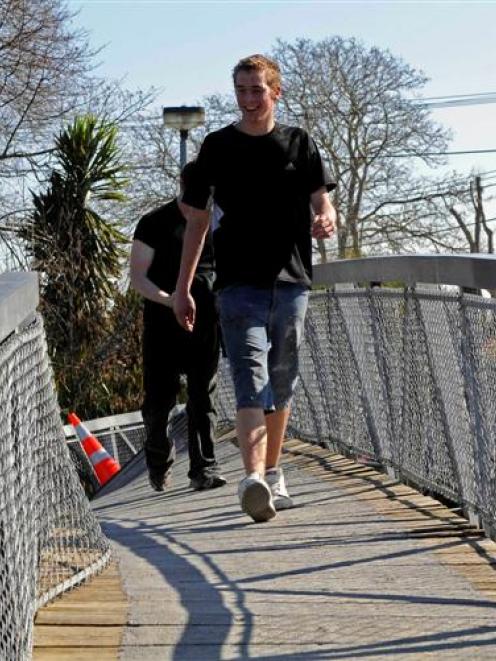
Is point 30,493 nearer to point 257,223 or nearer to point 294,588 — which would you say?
point 294,588

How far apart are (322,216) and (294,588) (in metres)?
1.61

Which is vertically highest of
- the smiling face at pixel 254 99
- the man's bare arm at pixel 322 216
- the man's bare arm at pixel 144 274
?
the smiling face at pixel 254 99

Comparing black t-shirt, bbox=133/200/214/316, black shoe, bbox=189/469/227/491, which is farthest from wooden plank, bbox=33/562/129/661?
black t-shirt, bbox=133/200/214/316

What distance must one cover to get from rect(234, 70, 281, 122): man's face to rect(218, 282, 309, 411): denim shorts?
24.3 inches

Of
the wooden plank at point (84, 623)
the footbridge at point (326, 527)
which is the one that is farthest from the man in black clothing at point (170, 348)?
the wooden plank at point (84, 623)

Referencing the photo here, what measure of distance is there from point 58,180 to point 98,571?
19.2m

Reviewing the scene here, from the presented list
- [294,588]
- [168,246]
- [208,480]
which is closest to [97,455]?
[208,480]

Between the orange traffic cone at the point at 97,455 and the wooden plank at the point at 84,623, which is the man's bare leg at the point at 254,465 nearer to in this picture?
the wooden plank at the point at 84,623

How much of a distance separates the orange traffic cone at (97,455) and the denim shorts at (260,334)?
868 centimetres

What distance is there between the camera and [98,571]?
5.09 m

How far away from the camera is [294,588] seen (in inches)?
187

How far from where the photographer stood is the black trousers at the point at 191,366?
25.3 feet

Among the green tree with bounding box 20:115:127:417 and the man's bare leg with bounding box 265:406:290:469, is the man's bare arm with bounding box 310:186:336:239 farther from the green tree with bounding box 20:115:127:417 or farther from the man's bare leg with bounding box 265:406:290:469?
the green tree with bounding box 20:115:127:417

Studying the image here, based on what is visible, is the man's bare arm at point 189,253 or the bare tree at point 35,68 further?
the bare tree at point 35,68
